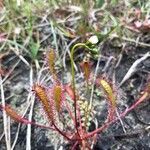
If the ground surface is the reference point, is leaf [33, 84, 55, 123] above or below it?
below

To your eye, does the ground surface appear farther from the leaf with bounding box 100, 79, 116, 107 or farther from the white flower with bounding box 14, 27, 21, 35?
the leaf with bounding box 100, 79, 116, 107

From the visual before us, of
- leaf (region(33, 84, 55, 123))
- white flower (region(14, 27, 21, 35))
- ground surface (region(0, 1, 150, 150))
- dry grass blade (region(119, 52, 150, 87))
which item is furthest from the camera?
white flower (region(14, 27, 21, 35))

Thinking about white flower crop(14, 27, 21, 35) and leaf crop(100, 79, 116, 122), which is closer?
leaf crop(100, 79, 116, 122)

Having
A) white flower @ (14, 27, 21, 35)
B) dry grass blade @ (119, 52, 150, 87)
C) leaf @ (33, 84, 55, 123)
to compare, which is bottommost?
leaf @ (33, 84, 55, 123)

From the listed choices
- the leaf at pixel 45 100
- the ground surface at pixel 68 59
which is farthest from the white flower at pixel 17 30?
the leaf at pixel 45 100

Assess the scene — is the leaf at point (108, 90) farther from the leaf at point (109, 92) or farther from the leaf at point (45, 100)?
the leaf at point (45, 100)

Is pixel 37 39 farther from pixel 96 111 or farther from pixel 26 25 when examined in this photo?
pixel 96 111

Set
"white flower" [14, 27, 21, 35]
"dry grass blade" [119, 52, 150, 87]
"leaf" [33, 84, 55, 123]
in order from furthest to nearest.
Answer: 1. "white flower" [14, 27, 21, 35]
2. "dry grass blade" [119, 52, 150, 87]
3. "leaf" [33, 84, 55, 123]

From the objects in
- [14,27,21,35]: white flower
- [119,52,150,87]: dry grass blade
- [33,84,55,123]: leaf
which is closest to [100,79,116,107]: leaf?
[33,84,55,123]: leaf

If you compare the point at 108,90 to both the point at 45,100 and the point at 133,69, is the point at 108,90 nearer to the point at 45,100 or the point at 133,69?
the point at 45,100

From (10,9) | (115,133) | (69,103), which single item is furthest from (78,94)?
(10,9)

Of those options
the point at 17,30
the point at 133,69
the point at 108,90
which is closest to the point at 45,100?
the point at 108,90
